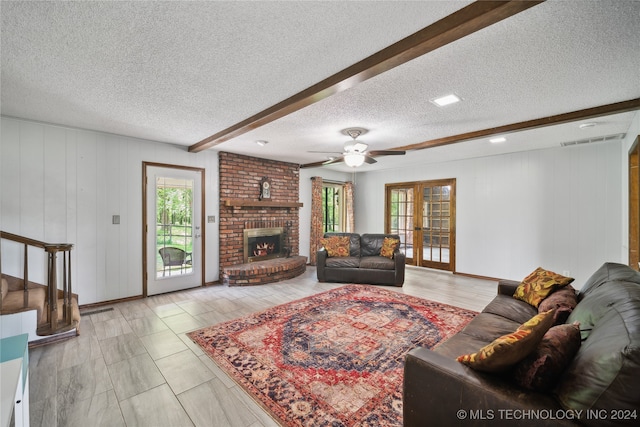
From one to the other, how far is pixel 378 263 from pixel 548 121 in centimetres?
307

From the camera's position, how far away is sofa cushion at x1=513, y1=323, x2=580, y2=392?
3.90 feet

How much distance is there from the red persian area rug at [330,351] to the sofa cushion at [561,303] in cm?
94

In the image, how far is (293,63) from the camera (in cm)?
201

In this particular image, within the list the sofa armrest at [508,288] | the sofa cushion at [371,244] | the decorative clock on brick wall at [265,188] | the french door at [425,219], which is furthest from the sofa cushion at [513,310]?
the decorative clock on brick wall at [265,188]

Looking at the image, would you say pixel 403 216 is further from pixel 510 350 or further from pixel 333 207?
pixel 510 350

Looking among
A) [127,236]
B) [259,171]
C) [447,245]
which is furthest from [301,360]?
[447,245]

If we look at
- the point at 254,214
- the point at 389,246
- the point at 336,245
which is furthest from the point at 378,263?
the point at 254,214

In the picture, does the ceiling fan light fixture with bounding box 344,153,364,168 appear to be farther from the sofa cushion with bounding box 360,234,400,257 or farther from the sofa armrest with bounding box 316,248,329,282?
the sofa cushion with bounding box 360,234,400,257

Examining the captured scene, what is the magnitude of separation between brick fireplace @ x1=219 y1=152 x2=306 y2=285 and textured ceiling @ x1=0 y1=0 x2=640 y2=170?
1830 millimetres

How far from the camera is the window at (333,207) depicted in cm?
741

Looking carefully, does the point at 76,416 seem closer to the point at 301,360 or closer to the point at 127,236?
the point at 301,360

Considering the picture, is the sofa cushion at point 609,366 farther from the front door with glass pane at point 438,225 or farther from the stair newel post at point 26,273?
the front door with glass pane at point 438,225

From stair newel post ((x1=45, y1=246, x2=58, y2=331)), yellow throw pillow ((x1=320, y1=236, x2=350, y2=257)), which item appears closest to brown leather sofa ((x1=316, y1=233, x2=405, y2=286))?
yellow throw pillow ((x1=320, y1=236, x2=350, y2=257))

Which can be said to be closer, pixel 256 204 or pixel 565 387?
pixel 565 387
